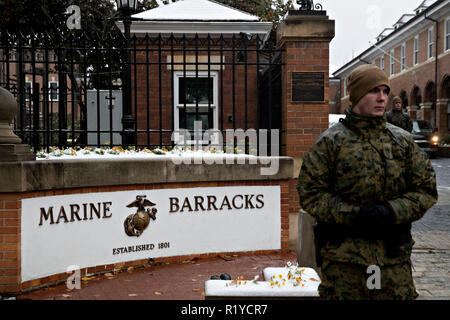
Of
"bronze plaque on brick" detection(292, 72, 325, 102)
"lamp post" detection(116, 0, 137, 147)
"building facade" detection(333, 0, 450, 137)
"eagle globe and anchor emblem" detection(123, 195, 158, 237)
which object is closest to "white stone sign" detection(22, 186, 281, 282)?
"eagle globe and anchor emblem" detection(123, 195, 158, 237)

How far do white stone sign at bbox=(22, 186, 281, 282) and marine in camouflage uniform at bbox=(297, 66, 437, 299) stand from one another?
351 centimetres

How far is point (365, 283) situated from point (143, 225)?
3948mm

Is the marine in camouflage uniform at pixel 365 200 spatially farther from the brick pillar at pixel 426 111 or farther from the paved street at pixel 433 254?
the brick pillar at pixel 426 111

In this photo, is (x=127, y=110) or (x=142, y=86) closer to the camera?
(x=127, y=110)

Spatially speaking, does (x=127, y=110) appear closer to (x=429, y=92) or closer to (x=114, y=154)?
(x=114, y=154)

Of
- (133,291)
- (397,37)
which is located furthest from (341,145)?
(397,37)

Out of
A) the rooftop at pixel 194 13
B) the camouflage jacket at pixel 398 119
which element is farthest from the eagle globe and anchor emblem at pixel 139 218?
the rooftop at pixel 194 13

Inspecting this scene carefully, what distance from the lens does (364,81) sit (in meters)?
2.75

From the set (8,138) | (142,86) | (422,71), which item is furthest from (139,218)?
(422,71)

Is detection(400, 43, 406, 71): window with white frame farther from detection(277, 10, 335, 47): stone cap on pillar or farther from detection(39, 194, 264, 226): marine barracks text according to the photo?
detection(39, 194, 264, 226): marine barracks text

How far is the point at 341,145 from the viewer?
8.93 ft

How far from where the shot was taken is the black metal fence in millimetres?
6254

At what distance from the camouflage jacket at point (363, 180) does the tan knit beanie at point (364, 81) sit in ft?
0.37

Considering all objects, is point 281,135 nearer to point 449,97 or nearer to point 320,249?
point 320,249
